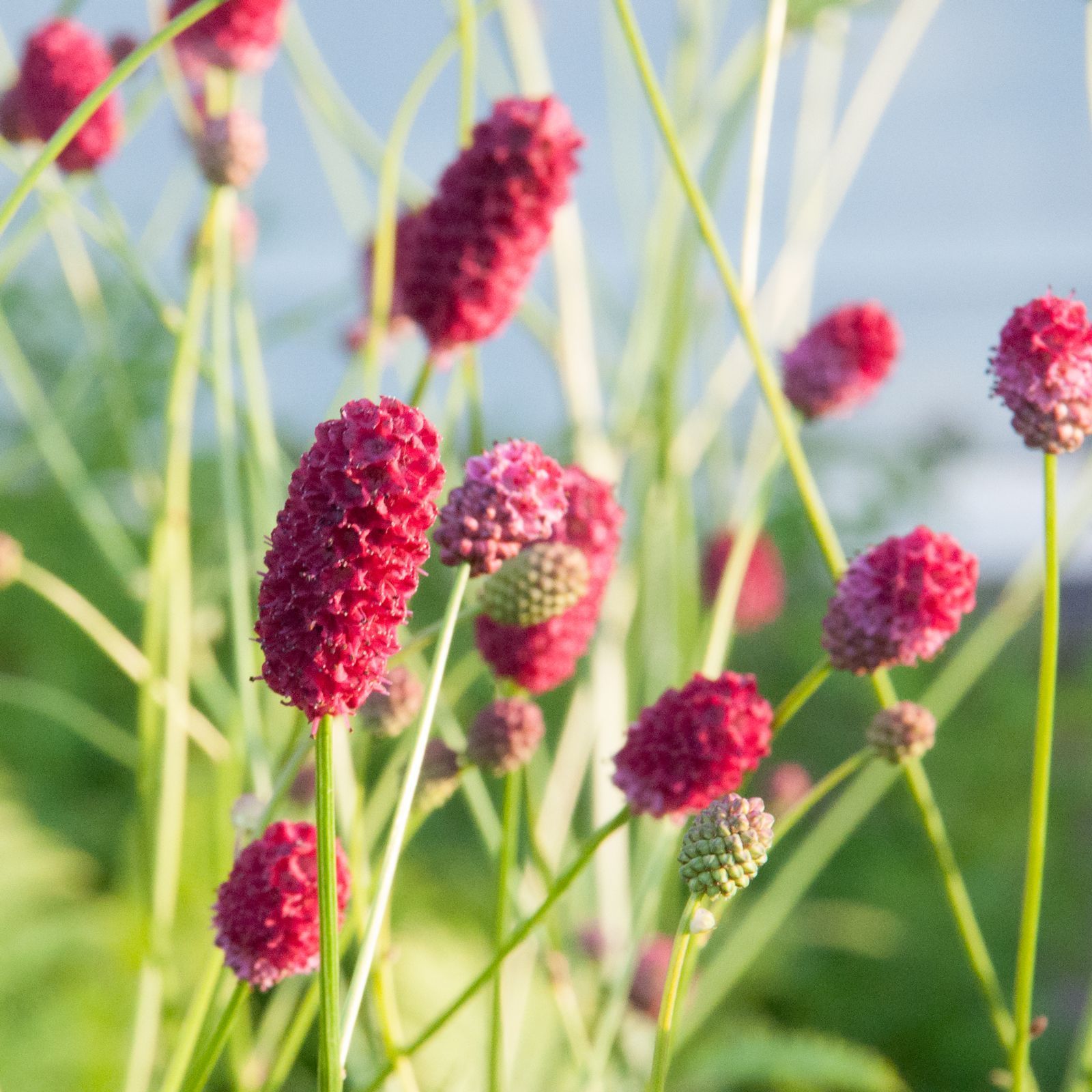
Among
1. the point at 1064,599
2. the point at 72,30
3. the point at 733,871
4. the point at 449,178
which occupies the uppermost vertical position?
the point at 1064,599

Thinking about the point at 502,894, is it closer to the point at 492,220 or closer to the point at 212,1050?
the point at 212,1050

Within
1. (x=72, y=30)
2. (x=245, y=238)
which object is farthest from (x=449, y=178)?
(x=245, y=238)

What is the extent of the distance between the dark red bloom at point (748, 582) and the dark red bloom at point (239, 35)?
513 millimetres

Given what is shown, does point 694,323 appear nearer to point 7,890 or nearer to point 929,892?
point 929,892

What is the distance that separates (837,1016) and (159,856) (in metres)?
1.09

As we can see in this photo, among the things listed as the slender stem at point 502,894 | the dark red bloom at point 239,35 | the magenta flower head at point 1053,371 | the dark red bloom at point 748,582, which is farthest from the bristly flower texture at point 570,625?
the dark red bloom at point 748,582

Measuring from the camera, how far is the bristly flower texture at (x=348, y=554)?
304 mm

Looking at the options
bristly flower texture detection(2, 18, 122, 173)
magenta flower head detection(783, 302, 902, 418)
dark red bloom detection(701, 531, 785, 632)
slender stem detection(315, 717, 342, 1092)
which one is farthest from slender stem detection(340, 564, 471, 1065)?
dark red bloom detection(701, 531, 785, 632)

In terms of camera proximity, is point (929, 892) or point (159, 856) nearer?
point (159, 856)

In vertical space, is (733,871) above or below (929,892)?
below

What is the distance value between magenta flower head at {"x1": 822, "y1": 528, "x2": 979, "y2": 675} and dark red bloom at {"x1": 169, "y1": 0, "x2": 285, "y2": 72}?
466 mm

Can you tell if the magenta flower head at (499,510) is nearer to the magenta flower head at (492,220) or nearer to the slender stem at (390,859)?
the slender stem at (390,859)

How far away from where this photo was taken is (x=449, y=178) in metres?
0.58

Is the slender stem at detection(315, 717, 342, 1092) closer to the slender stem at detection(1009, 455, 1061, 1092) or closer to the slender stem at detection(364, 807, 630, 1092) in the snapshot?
the slender stem at detection(364, 807, 630, 1092)
